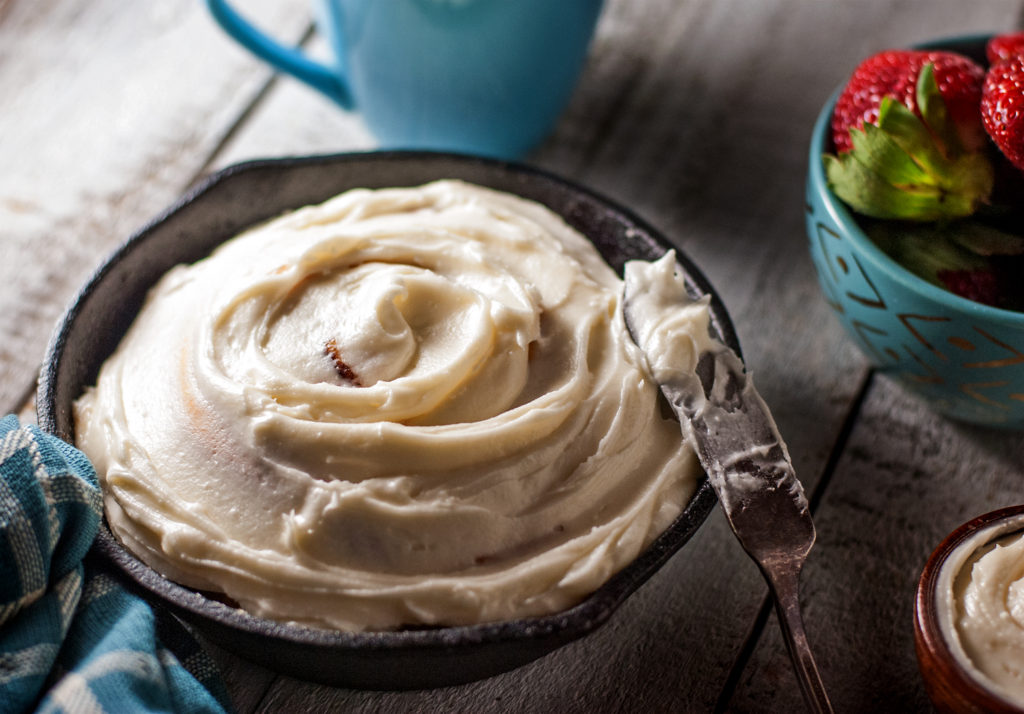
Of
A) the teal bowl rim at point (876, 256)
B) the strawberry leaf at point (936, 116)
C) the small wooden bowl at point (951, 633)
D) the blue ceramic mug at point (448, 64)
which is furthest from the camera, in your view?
the blue ceramic mug at point (448, 64)

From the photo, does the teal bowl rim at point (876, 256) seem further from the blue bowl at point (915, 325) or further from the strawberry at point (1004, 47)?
the strawberry at point (1004, 47)

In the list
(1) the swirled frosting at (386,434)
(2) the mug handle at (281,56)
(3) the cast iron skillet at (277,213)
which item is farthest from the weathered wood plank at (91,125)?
(1) the swirled frosting at (386,434)

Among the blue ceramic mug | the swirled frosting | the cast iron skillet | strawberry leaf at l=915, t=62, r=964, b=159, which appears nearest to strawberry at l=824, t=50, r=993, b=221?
strawberry leaf at l=915, t=62, r=964, b=159

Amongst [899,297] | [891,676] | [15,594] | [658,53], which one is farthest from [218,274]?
[658,53]

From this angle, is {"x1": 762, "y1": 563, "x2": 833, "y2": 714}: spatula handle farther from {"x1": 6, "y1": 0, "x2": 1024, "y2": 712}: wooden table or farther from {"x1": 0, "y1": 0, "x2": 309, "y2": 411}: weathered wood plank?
{"x1": 0, "y1": 0, "x2": 309, "y2": 411}: weathered wood plank

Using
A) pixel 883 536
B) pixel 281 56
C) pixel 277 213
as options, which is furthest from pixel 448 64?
pixel 883 536

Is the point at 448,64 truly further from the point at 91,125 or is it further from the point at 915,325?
the point at 915,325
